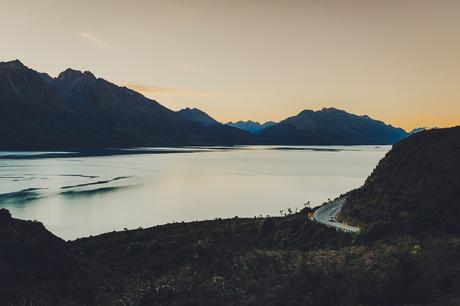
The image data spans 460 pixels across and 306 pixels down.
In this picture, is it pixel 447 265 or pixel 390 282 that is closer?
pixel 390 282

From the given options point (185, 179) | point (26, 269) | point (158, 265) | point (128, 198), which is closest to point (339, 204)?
point (158, 265)

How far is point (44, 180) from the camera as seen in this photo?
412ft

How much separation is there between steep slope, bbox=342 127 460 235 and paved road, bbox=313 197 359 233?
1.27 m

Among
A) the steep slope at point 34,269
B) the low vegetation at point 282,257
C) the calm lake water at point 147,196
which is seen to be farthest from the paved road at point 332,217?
the calm lake water at point 147,196

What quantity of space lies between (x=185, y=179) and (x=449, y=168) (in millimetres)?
101471

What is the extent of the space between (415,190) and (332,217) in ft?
28.1

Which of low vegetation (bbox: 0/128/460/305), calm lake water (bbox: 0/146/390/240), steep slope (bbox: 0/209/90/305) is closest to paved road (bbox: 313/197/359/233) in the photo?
low vegetation (bbox: 0/128/460/305)

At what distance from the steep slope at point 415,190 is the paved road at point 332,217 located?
127cm

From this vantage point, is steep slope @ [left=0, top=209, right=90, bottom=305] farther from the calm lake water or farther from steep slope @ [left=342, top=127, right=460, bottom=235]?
the calm lake water

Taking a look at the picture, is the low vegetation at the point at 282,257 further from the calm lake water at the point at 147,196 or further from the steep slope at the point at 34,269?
the calm lake water at the point at 147,196

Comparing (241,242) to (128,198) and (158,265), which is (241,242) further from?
(128,198)

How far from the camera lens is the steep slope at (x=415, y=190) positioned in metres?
33.7

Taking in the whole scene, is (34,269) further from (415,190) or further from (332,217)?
(415,190)

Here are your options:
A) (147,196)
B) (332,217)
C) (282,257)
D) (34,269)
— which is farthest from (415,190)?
(147,196)
